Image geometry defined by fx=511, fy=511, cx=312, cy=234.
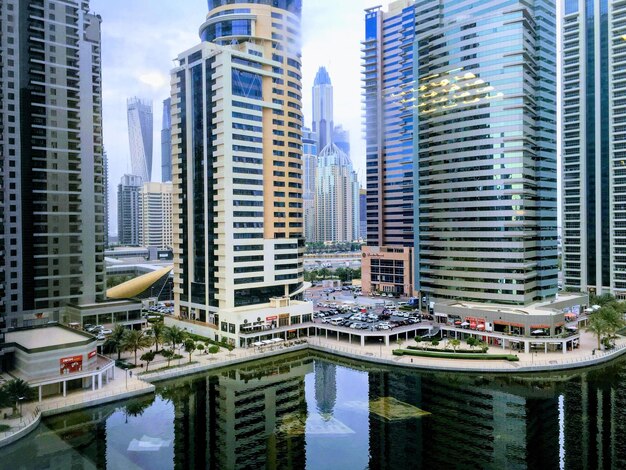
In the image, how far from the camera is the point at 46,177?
8306cm

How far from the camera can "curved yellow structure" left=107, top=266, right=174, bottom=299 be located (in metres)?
103

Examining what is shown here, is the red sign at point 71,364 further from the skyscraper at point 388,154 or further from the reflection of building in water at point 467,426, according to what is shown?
the skyscraper at point 388,154

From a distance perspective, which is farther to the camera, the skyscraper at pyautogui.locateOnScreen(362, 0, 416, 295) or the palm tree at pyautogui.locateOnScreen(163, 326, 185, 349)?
the skyscraper at pyautogui.locateOnScreen(362, 0, 416, 295)

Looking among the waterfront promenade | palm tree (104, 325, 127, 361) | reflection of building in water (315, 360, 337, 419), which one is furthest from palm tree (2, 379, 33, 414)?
reflection of building in water (315, 360, 337, 419)

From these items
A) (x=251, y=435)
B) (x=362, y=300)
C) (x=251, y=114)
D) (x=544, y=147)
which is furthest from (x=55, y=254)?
(x=544, y=147)

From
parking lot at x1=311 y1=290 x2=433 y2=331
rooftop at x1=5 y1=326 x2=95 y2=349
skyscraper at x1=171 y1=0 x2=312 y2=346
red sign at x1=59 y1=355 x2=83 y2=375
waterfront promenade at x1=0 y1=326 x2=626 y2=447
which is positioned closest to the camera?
waterfront promenade at x1=0 y1=326 x2=626 y2=447

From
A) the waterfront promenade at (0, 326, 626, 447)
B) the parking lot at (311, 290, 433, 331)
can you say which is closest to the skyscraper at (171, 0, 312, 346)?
the waterfront promenade at (0, 326, 626, 447)

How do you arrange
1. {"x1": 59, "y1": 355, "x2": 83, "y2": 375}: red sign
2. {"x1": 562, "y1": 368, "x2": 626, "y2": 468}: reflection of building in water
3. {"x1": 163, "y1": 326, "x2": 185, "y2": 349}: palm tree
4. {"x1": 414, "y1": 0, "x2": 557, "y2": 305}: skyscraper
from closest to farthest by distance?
{"x1": 562, "y1": 368, "x2": 626, "y2": 468}: reflection of building in water, {"x1": 59, "y1": 355, "x2": 83, "y2": 375}: red sign, {"x1": 163, "y1": 326, "x2": 185, "y2": 349}: palm tree, {"x1": 414, "y1": 0, "x2": 557, "y2": 305}: skyscraper

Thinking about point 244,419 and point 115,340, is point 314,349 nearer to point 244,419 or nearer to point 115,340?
point 115,340

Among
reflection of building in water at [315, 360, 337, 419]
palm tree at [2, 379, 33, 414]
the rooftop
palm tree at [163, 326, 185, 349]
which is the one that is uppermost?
the rooftop

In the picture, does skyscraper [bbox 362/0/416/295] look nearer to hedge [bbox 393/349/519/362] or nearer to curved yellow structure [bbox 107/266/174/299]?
curved yellow structure [bbox 107/266/174/299]

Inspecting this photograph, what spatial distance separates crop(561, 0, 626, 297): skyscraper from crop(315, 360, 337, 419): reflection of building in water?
247 ft

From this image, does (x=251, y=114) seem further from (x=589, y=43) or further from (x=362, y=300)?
(x=589, y=43)

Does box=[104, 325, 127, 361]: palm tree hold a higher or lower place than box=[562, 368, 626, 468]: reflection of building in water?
higher
